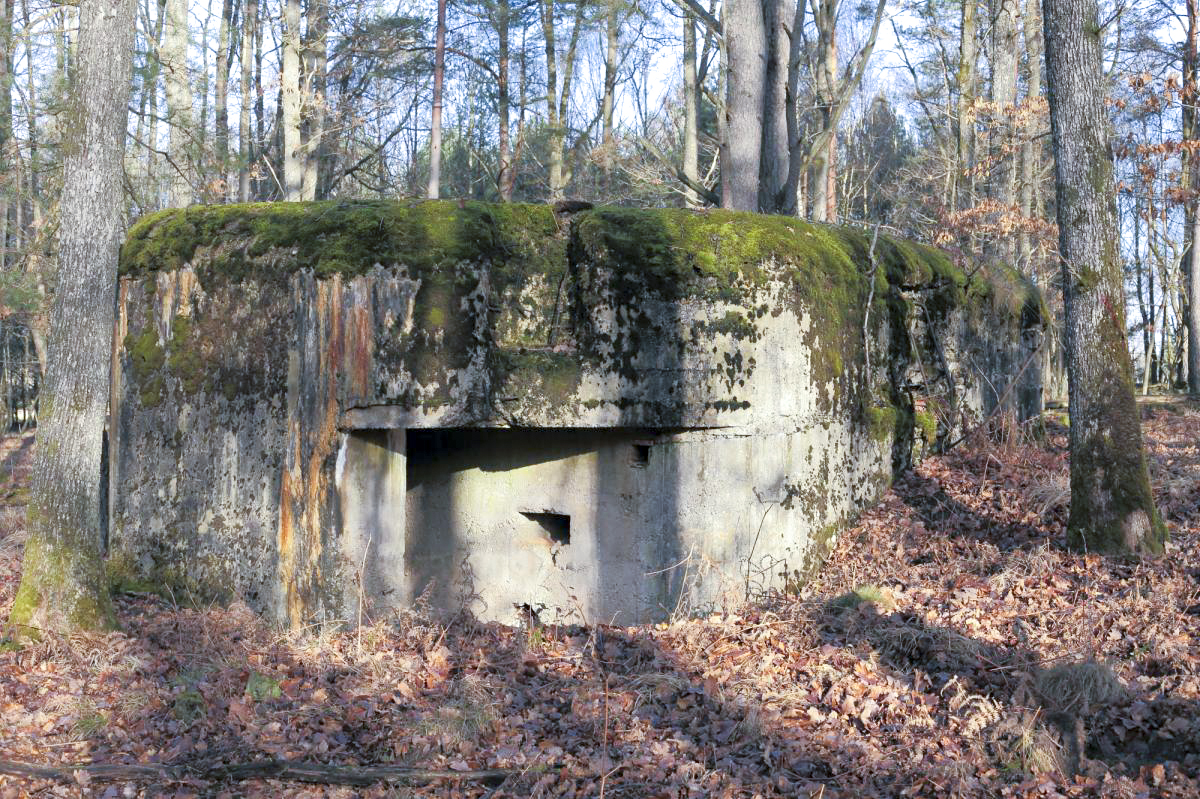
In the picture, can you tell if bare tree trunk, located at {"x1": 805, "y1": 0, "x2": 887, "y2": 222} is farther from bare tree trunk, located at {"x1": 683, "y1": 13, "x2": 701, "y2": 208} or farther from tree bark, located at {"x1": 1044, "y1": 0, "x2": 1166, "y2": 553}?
tree bark, located at {"x1": 1044, "y1": 0, "x2": 1166, "y2": 553}

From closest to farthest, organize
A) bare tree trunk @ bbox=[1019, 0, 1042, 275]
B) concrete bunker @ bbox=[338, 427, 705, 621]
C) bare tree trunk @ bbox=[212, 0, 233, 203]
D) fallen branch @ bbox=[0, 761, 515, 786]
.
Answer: fallen branch @ bbox=[0, 761, 515, 786] < concrete bunker @ bbox=[338, 427, 705, 621] < bare tree trunk @ bbox=[212, 0, 233, 203] < bare tree trunk @ bbox=[1019, 0, 1042, 275]

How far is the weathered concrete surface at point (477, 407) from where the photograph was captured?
6.66 metres

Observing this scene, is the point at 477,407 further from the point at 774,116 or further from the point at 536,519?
the point at 774,116

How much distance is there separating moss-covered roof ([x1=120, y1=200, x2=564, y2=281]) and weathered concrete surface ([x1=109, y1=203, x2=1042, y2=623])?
0.06ft

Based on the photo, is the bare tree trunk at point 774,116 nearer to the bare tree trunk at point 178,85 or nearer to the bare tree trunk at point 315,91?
the bare tree trunk at point 178,85

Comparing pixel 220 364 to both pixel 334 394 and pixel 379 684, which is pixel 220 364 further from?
pixel 379 684

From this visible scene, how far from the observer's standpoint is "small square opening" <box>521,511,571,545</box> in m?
7.73

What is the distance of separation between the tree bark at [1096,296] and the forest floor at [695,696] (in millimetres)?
313

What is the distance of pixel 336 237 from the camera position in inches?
268

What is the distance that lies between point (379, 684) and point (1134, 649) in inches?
158

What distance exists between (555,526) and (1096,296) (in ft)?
13.4

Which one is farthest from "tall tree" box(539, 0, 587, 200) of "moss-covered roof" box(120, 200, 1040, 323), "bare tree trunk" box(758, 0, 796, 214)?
"moss-covered roof" box(120, 200, 1040, 323)

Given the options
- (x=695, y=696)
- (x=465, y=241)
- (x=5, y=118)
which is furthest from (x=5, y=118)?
(x=695, y=696)

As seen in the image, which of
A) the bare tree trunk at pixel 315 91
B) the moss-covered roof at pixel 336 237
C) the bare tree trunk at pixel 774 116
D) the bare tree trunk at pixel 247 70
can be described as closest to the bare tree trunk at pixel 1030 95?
the bare tree trunk at pixel 774 116
